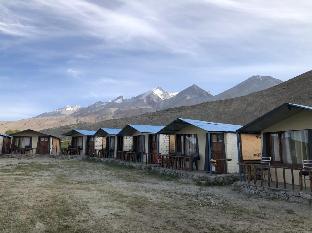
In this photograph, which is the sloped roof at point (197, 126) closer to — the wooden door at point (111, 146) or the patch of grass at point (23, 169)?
the patch of grass at point (23, 169)

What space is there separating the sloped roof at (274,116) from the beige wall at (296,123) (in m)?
0.18

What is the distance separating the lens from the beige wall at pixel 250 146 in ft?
71.7

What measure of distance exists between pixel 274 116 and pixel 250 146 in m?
5.03

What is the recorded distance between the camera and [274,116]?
17.4m

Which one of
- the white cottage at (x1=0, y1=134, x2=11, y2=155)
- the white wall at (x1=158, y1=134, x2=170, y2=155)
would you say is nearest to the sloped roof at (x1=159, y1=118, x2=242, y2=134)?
the white wall at (x1=158, y1=134, x2=170, y2=155)

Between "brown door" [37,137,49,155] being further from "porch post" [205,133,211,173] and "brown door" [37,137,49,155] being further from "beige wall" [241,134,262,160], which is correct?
"beige wall" [241,134,262,160]

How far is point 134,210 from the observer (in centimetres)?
1205

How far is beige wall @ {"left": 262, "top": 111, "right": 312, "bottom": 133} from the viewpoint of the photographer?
1661 centimetres

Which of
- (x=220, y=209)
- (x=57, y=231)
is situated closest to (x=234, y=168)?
(x=220, y=209)

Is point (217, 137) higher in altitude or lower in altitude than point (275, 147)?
higher

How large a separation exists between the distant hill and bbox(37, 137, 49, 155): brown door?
38.4 meters

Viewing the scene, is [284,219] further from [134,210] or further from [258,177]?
[258,177]

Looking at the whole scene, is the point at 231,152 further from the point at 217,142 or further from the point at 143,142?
the point at 143,142

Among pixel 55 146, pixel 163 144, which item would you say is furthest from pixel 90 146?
pixel 163 144
